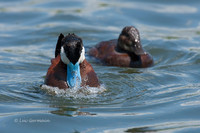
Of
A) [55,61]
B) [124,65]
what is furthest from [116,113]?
[124,65]

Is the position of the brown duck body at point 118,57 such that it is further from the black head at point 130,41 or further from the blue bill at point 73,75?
the blue bill at point 73,75

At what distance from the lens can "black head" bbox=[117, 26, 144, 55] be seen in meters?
11.3

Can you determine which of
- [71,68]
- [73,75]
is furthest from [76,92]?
Result: [71,68]

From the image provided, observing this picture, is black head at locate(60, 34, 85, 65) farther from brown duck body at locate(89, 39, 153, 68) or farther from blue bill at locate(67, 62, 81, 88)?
brown duck body at locate(89, 39, 153, 68)

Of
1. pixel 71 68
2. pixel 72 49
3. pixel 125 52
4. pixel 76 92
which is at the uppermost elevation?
pixel 72 49

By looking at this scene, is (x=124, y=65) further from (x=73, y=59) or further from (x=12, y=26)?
(x=12, y=26)

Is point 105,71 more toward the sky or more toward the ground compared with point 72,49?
more toward the ground

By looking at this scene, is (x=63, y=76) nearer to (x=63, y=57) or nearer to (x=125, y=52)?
(x=63, y=57)

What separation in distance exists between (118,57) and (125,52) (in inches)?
13.5

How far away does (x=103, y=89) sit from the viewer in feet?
27.4

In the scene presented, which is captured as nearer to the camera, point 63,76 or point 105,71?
point 63,76

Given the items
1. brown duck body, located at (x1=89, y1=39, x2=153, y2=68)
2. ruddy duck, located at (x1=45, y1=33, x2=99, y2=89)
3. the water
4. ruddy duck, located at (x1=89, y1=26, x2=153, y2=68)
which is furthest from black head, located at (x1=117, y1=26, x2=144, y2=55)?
ruddy duck, located at (x1=45, y1=33, x2=99, y2=89)

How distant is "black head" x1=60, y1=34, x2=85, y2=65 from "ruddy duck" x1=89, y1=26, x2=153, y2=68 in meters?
3.17

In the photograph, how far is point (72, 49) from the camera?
25.0 ft
